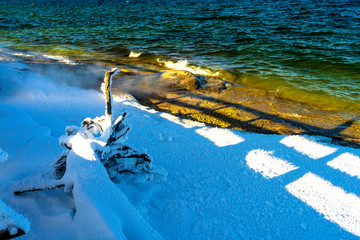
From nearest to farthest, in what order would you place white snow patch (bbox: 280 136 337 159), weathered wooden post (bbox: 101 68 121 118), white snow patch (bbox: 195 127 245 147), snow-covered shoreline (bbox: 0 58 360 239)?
snow-covered shoreline (bbox: 0 58 360 239)
weathered wooden post (bbox: 101 68 121 118)
white snow patch (bbox: 280 136 337 159)
white snow patch (bbox: 195 127 245 147)

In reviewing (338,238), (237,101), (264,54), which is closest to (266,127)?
(237,101)

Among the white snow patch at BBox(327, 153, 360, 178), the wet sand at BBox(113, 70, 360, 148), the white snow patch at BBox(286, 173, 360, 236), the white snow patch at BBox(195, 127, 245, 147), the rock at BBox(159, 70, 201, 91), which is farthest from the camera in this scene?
the rock at BBox(159, 70, 201, 91)

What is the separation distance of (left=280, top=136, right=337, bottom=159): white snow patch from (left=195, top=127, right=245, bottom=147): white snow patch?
25.9 inches

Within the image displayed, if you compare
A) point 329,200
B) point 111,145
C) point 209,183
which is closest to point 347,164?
point 329,200

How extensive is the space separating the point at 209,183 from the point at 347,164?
175 cm

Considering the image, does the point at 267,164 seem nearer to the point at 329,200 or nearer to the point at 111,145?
the point at 329,200

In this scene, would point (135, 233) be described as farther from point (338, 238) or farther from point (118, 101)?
point (118, 101)

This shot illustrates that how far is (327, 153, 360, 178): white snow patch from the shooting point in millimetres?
2598

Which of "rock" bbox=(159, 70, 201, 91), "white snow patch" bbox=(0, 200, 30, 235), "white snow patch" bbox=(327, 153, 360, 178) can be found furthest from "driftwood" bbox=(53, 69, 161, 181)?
"rock" bbox=(159, 70, 201, 91)

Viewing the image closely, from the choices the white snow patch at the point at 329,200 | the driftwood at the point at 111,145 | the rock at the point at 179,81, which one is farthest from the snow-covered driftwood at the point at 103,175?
the rock at the point at 179,81

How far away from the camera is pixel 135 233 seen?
1.26 meters

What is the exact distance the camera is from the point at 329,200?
2.15 m

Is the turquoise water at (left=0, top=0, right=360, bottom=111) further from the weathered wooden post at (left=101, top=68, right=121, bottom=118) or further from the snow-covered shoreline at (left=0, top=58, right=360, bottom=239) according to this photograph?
the weathered wooden post at (left=101, top=68, right=121, bottom=118)

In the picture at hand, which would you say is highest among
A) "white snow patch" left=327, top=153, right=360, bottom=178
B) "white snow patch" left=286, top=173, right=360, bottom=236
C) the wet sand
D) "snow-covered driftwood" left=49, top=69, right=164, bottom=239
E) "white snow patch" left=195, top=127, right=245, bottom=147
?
"snow-covered driftwood" left=49, top=69, right=164, bottom=239
